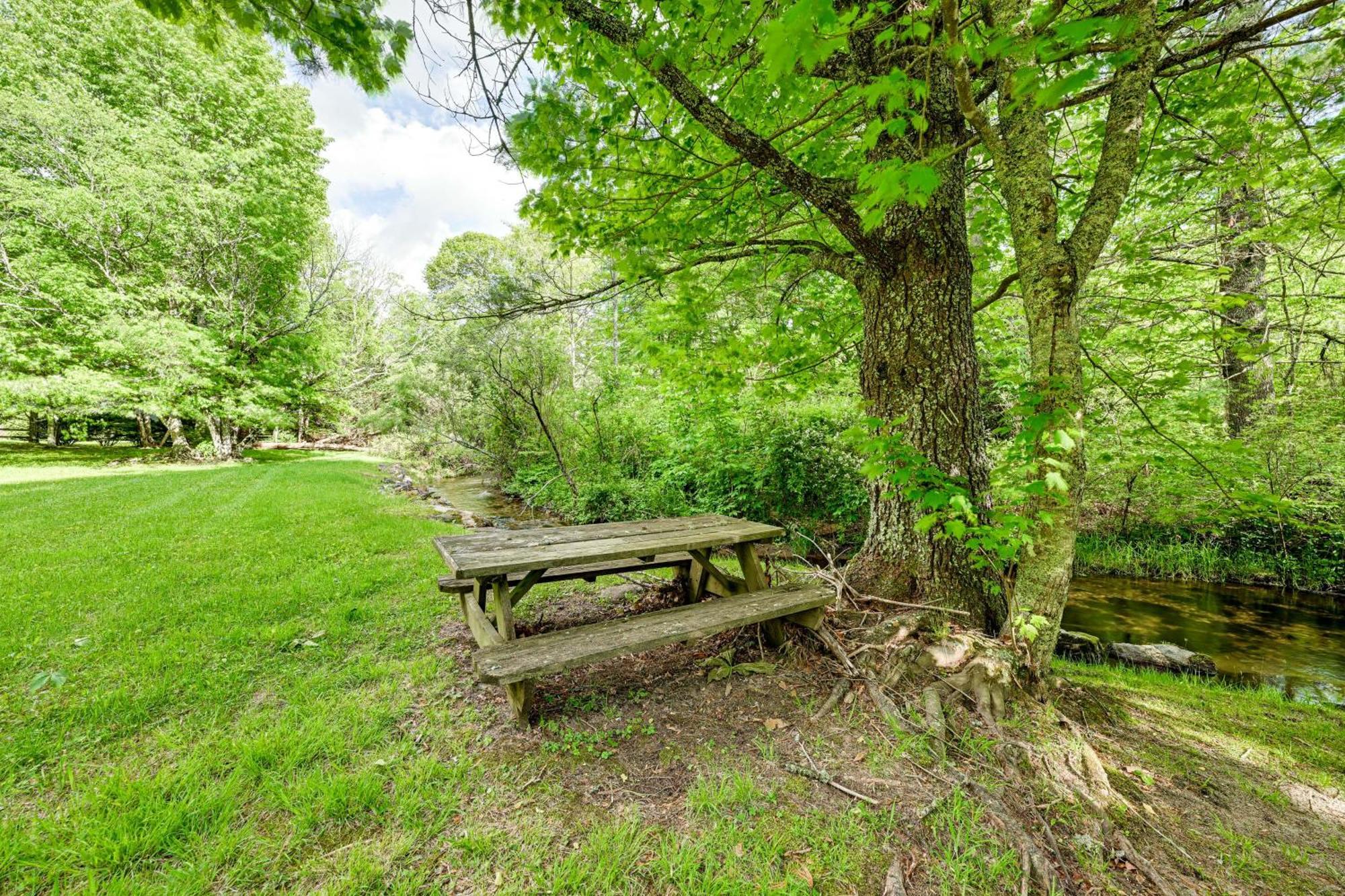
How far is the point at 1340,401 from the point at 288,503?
46.8 ft

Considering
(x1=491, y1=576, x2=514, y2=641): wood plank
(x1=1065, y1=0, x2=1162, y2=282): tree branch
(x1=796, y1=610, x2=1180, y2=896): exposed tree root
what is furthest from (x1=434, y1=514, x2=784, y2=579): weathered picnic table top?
(x1=1065, y1=0, x2=1162, y2=282): tree branch

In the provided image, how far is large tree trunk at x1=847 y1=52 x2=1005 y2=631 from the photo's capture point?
114 inches

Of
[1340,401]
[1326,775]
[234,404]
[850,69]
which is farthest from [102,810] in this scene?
[234,404]

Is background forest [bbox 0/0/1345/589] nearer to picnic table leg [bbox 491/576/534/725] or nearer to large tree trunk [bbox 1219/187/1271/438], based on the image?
large tree trunk [bbox 1219/187/1271/438]

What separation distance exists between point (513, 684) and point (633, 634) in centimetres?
65

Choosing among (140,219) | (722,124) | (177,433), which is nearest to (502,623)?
(722,124)

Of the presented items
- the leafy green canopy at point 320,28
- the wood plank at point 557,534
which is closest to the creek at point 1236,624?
the wood plank at point 557,534

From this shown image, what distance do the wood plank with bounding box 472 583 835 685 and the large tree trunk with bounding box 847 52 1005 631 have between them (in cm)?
71

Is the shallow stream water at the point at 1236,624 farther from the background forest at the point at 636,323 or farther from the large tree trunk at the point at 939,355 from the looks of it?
the large tree trunk at the point at 939,355

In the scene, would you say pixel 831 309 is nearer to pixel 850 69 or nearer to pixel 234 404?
pixel 850 69

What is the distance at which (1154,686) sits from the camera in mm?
3604

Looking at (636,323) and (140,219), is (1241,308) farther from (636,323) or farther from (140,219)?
(140,219)

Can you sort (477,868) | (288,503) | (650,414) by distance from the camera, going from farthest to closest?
(650,414), (288,503), (477,868)

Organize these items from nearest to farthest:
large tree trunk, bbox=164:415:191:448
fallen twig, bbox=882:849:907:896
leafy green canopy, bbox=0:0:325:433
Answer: fallen twig, bbox=882:849:907:896, leafy green canopy, bbox=0:0:325:433, large tree trunk, bbox=164:415:191:448
